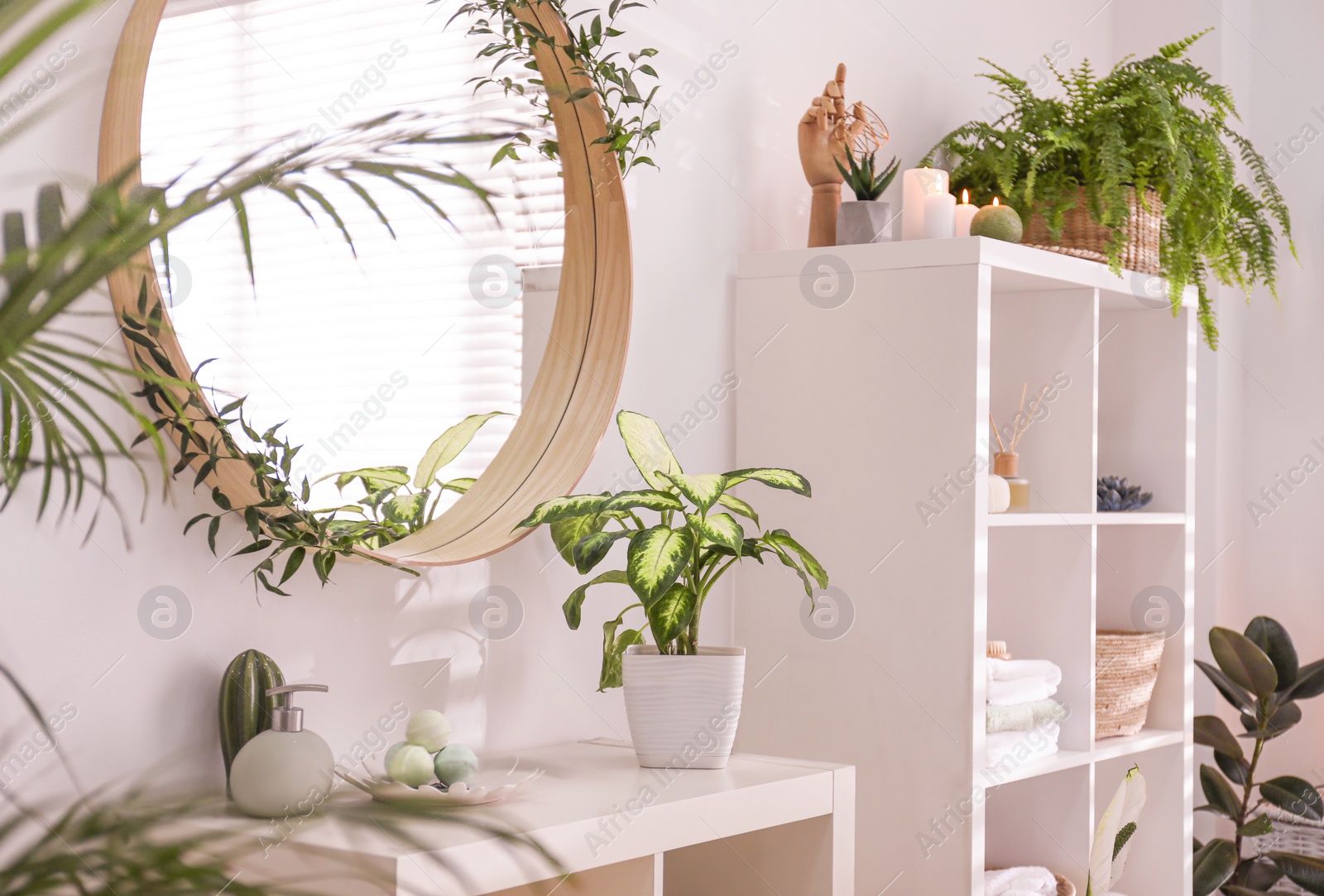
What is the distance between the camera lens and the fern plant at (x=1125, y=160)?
186 centimetres

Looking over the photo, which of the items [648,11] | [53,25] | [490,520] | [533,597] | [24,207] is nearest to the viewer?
[53,25]

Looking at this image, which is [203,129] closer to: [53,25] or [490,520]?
[490,520]

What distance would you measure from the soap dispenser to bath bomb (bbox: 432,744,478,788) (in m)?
0.13

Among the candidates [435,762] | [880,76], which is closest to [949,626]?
[435,762]

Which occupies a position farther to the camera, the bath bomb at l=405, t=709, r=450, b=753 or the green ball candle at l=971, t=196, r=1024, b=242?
the green ball candle at l=971, t=196, r=1024, b=242

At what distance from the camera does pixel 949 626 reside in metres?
1.56

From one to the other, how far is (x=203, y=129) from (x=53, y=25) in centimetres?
84

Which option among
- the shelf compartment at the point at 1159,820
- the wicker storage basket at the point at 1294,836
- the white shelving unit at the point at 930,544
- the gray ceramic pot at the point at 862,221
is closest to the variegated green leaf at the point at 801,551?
the white shelving unit at the point at 930,544

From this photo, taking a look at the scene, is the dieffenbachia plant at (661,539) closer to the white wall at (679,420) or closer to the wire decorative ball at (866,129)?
the white wall at (679,420)

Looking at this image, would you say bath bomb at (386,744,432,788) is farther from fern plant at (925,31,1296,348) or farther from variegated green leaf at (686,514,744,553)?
fern plant at (925,31,1296,348)

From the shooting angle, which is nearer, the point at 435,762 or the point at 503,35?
the point at 435,762

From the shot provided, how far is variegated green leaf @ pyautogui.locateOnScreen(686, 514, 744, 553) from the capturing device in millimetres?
1222

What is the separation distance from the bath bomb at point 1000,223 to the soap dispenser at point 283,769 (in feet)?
3.97

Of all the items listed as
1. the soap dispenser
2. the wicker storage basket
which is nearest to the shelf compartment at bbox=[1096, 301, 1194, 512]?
the wicker storage basket
